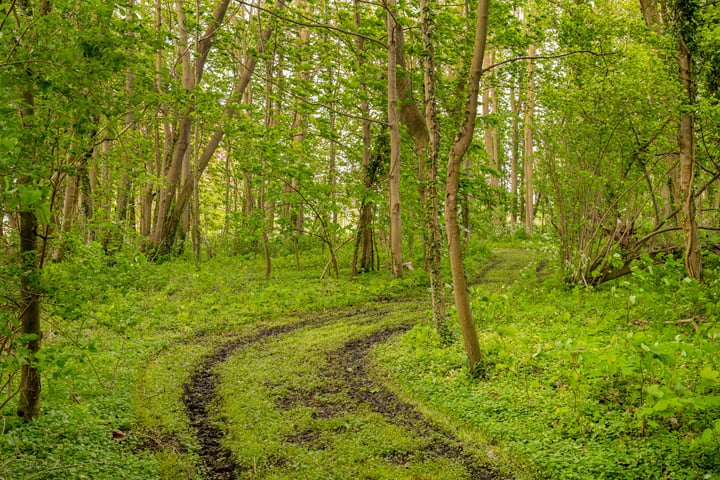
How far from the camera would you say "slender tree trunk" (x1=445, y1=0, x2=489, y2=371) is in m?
5.61

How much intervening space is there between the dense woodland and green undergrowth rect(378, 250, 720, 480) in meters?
0.03

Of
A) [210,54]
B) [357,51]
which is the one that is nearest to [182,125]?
[210,54]

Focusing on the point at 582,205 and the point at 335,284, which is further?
the point at 335,284

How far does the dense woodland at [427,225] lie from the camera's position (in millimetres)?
3920

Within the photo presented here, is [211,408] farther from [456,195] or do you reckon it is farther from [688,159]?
[688,159]

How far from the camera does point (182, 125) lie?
1648cm

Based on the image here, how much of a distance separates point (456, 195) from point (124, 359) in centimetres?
544

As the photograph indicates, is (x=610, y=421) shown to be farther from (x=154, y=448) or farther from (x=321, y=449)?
(x=154, y=448)

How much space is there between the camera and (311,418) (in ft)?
18.2

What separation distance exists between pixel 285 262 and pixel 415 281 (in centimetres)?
576

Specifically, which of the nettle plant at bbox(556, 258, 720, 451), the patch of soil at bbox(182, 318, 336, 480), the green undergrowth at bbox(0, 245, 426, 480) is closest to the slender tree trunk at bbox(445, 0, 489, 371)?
the nettle plant at bbox(556, 258, 720, 451)

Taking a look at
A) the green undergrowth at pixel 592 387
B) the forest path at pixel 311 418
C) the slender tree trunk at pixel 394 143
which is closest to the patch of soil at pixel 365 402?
the forest path at pixel 311 418

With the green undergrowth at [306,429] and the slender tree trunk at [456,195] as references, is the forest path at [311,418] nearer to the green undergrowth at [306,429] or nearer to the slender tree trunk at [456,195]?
the green undergrowth at [306,429]

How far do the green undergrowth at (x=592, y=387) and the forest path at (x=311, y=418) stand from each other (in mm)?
409
